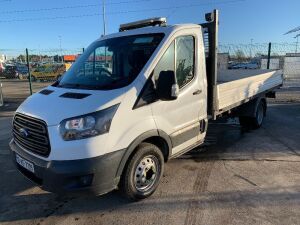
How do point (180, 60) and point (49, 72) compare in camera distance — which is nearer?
point (180, 60)

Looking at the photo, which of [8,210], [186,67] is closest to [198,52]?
[186,67]

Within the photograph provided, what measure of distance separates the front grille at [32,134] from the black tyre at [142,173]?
1.05m

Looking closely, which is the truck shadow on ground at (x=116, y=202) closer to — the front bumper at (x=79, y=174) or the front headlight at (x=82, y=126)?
the front bumper at (x=79, y=174)

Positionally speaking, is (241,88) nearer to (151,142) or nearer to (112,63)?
(151,142)

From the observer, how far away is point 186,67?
15.5ft

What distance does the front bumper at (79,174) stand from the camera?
349cm

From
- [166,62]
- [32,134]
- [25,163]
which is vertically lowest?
[25,163]

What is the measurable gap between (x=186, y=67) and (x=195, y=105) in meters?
0.63

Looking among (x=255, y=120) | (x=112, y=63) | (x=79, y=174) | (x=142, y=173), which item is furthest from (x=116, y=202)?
(x=255, y=120)

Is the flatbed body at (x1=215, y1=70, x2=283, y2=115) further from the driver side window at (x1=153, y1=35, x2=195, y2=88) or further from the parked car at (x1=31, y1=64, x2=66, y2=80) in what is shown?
the parked car at (x1=31, y1=64, x2=66, y2=80)

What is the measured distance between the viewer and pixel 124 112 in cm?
377

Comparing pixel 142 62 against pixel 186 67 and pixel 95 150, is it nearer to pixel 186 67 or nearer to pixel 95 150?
pixel 186 67

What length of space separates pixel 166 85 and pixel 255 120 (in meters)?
4.73

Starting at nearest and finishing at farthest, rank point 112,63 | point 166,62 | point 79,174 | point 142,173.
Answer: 1. point 79,174
2. point 142,173
3. point 166,62
4. point 112,63
